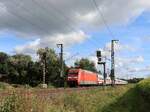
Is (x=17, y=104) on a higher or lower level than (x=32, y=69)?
lower

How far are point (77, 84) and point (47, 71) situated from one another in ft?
127

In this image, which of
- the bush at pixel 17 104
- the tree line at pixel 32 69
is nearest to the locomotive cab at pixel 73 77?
the tree line at pixel 32 69

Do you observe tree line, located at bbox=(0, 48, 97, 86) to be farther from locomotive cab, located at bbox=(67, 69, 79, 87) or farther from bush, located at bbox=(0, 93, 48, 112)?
bush, located at bbox=(0, 93, 48, 112)

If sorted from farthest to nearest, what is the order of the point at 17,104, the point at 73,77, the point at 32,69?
the point at 32,69, the point at 73,77, the point at 17,104

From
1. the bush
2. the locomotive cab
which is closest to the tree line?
the locomotive cab

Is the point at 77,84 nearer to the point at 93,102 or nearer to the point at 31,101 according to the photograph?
the point at 93,102

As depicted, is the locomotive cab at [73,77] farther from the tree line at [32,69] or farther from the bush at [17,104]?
the bush at [17,104]

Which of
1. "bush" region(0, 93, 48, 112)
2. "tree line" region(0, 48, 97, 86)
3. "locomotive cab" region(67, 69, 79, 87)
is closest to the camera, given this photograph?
"bush" region(0, 93, 48, 112)

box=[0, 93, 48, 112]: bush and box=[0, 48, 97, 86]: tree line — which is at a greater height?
box=[0, 48, 97, 86]: tree line

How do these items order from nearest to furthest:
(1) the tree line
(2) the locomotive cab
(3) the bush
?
(3) the bush, (2) the locomotive cab, (1) the tree line

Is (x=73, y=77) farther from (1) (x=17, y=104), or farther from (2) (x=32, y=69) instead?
(1) (x=17, y=104)

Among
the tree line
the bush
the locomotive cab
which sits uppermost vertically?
the tree line

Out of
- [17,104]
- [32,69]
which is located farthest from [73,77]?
[17,104]

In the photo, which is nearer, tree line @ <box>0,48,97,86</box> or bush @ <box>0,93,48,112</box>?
bush @ <box>0,93,48,112</box>
